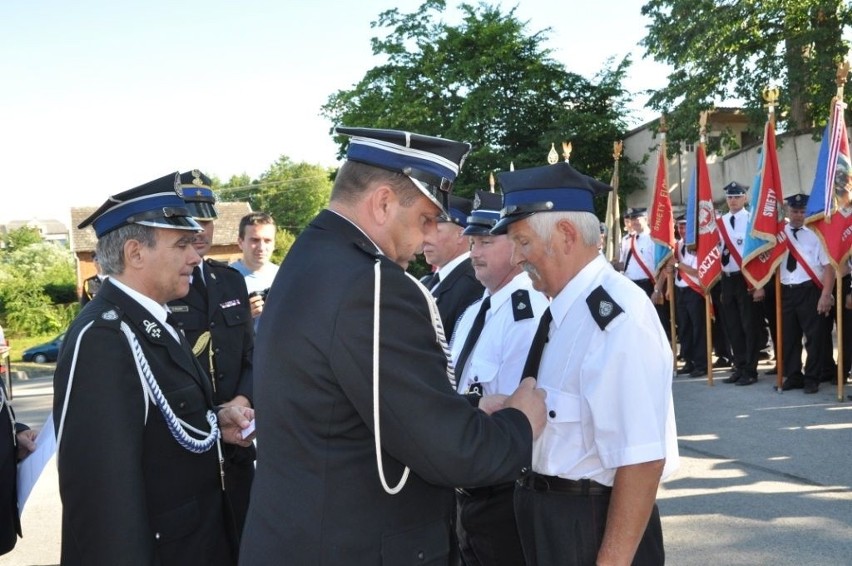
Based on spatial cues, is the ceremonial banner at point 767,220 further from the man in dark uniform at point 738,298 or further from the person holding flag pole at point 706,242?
the person holding flag pole at point 706,242

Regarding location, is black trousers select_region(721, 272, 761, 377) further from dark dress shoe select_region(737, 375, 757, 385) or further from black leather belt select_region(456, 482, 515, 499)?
black leather belt select_region(456, 482, 515, 499)

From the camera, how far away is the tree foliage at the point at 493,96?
32062 millimetres

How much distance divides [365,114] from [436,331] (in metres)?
34.4

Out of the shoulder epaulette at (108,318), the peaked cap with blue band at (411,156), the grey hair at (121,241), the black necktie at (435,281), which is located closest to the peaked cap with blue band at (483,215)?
the black necktie at (435,281)

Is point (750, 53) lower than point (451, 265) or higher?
higher

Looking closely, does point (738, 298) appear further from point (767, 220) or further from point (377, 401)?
point (377, 401)

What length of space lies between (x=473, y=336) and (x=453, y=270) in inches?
42.9

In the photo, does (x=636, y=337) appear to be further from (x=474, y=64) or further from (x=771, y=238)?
(x=474, y=64)

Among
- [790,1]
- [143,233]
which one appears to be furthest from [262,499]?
[790,1]

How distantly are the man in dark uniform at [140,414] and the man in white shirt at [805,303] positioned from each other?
7708 millimetres

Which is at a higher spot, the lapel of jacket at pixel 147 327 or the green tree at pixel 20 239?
the green tree at pixel 20 239

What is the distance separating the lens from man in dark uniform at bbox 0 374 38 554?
3342 mm

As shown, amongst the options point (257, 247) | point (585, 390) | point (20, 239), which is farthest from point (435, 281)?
point (20, 239)

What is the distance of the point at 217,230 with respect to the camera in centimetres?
5597
